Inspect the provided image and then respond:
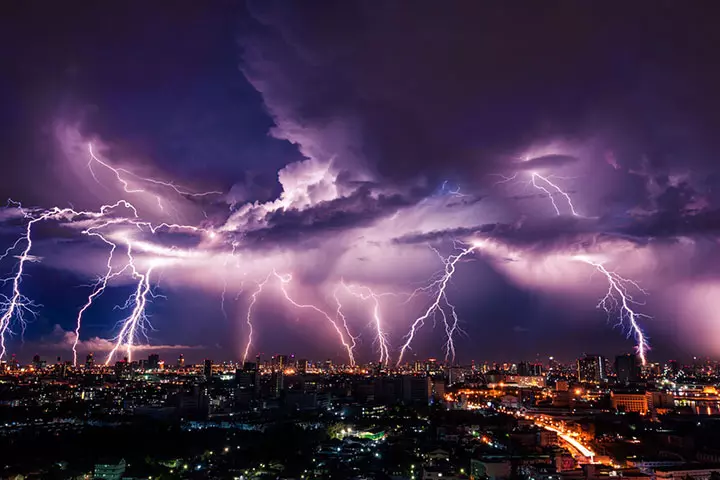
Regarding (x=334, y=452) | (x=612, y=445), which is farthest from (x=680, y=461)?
(x=334, y=452)

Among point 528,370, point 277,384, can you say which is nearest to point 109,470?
point 277,384

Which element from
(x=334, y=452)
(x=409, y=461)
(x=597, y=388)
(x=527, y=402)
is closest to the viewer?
(x=409, y=461)

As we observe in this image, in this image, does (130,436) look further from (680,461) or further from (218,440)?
(680,461)

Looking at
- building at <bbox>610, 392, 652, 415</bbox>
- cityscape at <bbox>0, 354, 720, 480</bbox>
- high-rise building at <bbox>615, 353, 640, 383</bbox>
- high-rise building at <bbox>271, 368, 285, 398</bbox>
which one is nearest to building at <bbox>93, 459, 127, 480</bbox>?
cityscape at <bbox>0, 354, 720, 480</bbox>

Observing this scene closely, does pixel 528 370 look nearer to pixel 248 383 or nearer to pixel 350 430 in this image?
pixel 248 383

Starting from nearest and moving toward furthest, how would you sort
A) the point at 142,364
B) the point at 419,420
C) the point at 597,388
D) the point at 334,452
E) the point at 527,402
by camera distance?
the point at 334,452 < the point at 419,420 < the point at 527,402 < the point at 597,388 < the point at 142,364

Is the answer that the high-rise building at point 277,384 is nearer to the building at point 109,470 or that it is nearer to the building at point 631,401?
the building at point 631,401
